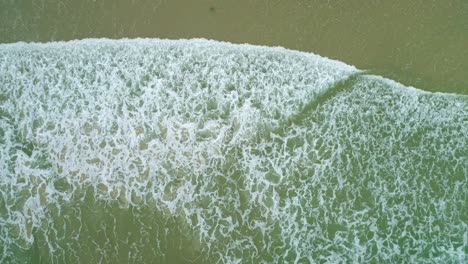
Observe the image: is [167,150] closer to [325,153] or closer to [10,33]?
[325,153]

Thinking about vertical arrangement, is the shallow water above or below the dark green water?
above

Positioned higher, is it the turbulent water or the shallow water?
the shallow water

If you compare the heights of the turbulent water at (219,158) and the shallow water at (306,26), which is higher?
the shallow water at (306,26)

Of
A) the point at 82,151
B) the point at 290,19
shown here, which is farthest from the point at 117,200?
the point at 290,19

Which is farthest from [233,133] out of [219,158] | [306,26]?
[306,26]
